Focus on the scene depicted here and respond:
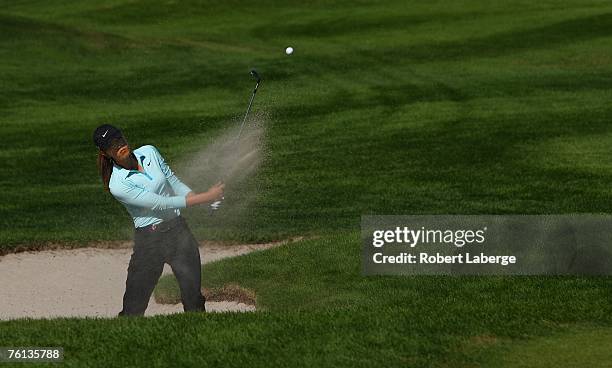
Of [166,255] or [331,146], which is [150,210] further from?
[331,146]

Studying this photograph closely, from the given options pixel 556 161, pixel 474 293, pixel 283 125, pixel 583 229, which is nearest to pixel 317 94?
pixel 283 125

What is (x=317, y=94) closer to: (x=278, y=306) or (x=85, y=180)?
(x=85, y=180)

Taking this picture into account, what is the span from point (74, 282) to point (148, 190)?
5.47 metres

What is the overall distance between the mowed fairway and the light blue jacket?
1027 mm

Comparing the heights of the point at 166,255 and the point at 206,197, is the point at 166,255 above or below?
below

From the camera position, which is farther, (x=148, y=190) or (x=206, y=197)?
(x=148, y=190)

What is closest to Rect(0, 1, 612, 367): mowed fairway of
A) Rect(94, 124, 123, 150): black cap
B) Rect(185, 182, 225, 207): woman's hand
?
Rect(185, 182, 225, 207): woman's hand

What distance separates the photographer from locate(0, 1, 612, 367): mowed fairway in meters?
11.1

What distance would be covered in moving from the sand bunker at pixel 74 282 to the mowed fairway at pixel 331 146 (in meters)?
0.61

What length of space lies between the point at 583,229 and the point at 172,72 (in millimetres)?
24236

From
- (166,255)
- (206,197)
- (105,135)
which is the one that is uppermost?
(105,135)

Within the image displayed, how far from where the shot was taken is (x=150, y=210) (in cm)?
1152

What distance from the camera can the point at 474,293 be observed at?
13.2 metres

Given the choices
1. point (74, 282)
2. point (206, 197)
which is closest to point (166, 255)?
point (206, 197)
